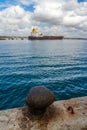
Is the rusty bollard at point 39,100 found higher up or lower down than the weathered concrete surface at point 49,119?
higher up

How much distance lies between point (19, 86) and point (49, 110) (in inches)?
421

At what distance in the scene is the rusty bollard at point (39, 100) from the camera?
463 cm

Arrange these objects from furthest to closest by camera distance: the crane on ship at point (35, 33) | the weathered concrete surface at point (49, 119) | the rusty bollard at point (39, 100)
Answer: the crane on ship at point (35, 33), the rusty bollard at point (39, 100), the weathered concrete surface at point (49, 119)

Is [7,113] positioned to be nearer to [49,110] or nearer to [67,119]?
[49,110]

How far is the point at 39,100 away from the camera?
15.1ft

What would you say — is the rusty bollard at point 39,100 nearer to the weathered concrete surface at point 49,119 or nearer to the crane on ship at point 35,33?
the weathered concrete surface at point 49,119

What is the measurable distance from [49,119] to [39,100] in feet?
1.96

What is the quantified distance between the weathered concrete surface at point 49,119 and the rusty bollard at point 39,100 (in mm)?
159

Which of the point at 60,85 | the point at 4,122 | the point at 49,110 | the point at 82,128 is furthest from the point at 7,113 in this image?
the point at 60,85

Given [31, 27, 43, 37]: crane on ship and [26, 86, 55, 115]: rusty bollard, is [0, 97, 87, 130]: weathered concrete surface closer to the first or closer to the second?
[26, 86, 55, 115]: rusty bollard

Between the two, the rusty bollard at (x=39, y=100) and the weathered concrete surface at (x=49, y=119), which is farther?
the rusty bollard at (x=39, y=100)

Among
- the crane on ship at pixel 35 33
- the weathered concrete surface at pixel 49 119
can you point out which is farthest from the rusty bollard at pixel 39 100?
the crane on ship at pixel 35 33

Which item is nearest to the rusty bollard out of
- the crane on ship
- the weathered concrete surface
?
the weathered concrete surface

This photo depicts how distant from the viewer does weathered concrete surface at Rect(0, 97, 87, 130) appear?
14.5ft
